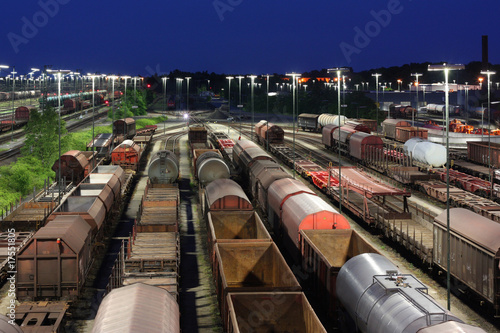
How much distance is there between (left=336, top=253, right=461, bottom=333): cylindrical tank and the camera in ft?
51.3

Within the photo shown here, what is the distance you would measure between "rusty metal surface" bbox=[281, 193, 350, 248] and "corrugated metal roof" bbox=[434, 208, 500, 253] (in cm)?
476

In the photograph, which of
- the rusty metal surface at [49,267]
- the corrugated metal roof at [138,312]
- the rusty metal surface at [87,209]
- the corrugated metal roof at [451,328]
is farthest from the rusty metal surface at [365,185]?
the corrugated metal roof at [138,312]

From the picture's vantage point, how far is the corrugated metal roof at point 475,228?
75.5ft

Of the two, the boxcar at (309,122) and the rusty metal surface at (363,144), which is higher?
the boxcar at (309,122)

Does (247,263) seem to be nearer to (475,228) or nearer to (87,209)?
(475,228)

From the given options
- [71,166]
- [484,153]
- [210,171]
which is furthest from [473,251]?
[484,153]

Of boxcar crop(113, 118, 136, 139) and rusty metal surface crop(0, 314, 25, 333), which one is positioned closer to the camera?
rusty metal surface crop(0, 314, 25, 333)

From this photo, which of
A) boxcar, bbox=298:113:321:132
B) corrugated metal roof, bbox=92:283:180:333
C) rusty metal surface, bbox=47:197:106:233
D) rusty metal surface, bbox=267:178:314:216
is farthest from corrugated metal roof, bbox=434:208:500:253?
boxcar, bbox=298:113:321:132

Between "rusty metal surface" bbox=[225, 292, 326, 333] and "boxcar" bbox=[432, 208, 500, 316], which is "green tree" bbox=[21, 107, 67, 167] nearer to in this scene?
"boxcar" bbox=[432, 208, 500, 316]

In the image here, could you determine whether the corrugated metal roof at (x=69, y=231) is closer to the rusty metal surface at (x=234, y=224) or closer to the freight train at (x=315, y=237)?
the rusty metal surface at (x=234, y=224)

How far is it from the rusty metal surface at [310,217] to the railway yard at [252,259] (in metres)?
0.07

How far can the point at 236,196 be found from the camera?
33188 mm

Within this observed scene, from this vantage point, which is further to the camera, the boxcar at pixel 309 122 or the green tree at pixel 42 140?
the boxcar at pixel 309 122

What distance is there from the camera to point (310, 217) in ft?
89.6
